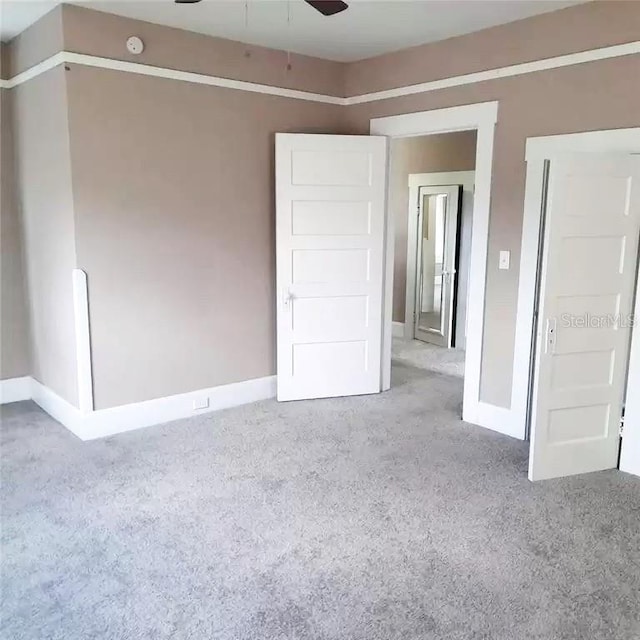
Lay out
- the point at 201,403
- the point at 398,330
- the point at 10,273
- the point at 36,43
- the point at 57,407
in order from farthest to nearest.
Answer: the point at 398,330
the point at 10,273
the point at 201,403
the point at 57,407
the point at 36,43

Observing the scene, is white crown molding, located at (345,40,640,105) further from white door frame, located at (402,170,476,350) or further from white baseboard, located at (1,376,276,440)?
white baseboard, located at (1,376,276,440)

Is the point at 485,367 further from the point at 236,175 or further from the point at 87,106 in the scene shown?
the point at 87,106

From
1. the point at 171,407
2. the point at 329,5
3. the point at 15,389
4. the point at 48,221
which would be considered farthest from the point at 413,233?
the point at 329,5

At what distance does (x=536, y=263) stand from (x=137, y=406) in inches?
115

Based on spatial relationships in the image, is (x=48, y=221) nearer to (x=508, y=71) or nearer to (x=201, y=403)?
(x=201, y=403)

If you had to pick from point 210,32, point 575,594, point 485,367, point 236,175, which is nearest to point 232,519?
point 575,594

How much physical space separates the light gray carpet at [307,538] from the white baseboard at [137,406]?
124 mm

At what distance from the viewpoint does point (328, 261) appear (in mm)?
4828

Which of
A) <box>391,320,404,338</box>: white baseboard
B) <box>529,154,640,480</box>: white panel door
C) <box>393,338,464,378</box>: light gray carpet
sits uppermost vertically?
<box>529,154,640,480</box>: white panel door

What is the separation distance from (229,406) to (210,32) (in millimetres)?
2774

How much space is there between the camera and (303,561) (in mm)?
2689

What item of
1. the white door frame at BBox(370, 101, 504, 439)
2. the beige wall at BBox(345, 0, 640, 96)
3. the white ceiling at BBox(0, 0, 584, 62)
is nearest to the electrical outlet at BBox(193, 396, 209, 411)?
the white door frame at BBox(370, 101, 504, 439)

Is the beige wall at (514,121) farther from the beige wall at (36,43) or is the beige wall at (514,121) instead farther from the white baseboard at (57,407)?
the white baseboard at (57,407)

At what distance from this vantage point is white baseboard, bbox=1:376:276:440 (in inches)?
162
